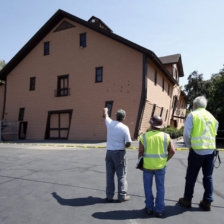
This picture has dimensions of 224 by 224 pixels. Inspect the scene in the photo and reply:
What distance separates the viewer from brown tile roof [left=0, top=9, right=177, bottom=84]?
17844 mm

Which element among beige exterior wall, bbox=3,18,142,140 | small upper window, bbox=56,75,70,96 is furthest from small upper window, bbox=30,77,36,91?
small upper window, bbox=56,75,70,96

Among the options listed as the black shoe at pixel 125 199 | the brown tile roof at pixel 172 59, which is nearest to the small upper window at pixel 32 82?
the brown tile roof at pixel 172 59

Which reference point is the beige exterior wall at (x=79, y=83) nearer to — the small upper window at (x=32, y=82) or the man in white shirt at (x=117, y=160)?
the small upper window at (x=32, y=82)

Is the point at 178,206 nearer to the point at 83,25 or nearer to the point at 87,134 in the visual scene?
the point at 87,134

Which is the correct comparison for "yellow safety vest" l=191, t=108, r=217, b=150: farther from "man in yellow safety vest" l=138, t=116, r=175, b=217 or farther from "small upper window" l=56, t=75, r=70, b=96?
"small upper window" l=56, t=75, r=70, b=96

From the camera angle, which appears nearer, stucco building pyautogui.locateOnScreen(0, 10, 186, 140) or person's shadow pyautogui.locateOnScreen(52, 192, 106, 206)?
person's shadow pyautogui.locateOnScreen(52, 192, 106, 206)

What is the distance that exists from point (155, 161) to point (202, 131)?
1029 mm

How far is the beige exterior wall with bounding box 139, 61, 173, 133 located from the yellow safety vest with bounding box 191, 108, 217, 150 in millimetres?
13764

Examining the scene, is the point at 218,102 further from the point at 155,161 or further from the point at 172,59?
the point at 155,161

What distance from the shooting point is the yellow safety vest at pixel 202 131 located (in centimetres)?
396

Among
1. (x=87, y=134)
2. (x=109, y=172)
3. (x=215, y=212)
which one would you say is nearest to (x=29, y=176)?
(x=109, y=172)

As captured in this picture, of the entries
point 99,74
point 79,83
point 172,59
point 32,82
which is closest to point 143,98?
point 99,74

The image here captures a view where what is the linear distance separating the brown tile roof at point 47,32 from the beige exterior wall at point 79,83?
48 centimetres

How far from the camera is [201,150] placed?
155 inches
